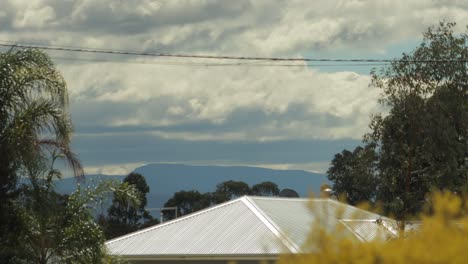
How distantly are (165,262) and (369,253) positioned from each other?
24.2 meters

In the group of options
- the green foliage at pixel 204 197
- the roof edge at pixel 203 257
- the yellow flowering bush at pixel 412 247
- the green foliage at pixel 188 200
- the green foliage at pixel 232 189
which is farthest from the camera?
the green foliage at pixel 232 189

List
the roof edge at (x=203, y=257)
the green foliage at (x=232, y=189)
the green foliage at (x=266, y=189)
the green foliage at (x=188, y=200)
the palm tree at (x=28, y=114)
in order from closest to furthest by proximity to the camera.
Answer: the palm tree at (x=28, y=114) → the roof edge at (x=203, y=257) → the green foliage at (x=188, y=200) → the green foliage at (x=266, y=189) → the green foliage at (x=232, y=189)

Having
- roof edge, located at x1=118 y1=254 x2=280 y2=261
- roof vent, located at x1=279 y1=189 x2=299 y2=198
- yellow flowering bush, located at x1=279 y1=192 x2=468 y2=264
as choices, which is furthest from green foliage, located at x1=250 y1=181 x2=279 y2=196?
yellow flowering bush, located at x1=279 y1=192 x2=468 y2=264

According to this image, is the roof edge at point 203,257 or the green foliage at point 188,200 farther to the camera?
the green foliage at point 188,200

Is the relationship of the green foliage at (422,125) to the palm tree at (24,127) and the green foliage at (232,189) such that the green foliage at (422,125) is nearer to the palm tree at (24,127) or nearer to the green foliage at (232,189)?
the palm tree at (24,127)

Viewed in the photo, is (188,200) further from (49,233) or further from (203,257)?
(49,233)

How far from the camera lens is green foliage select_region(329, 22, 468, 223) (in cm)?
3067

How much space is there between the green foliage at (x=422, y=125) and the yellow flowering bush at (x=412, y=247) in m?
23.4

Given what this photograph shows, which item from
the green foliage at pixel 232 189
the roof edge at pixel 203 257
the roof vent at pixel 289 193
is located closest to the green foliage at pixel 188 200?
the green foliage at pixel 232 189

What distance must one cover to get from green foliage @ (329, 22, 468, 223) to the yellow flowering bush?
23382 millimetres

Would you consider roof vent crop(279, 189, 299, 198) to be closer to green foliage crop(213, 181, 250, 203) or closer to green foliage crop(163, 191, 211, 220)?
green foliage crop(163, 191, 211, 220)

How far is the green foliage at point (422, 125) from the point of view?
101ft

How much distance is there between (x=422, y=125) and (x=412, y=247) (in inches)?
991

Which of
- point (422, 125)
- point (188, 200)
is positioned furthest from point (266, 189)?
point (422, 125)
